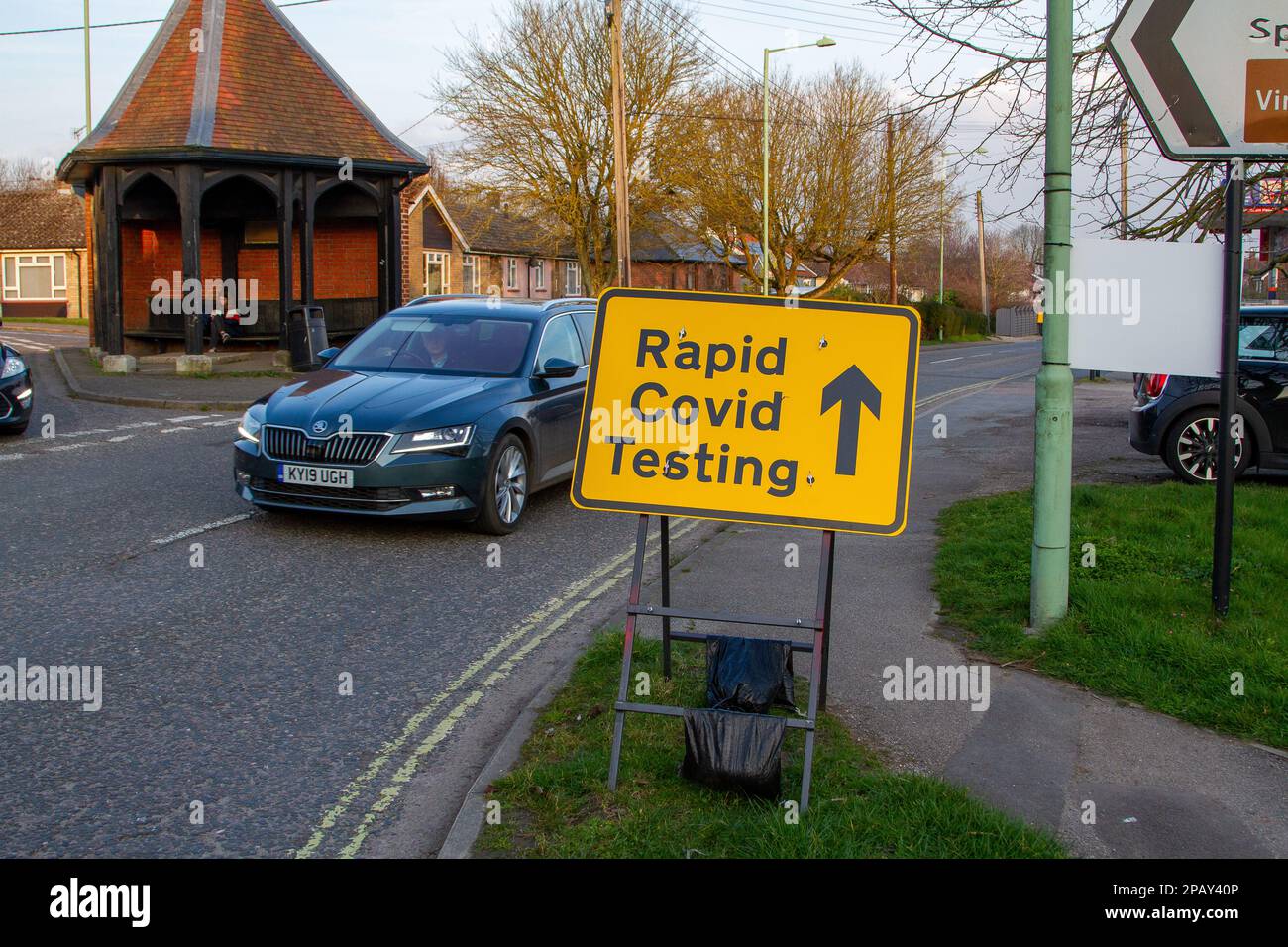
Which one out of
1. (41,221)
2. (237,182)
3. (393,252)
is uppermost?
(41,221)

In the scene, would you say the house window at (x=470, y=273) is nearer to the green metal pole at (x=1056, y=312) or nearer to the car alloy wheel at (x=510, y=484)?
the car alloy wheel at (x=510, y=484)

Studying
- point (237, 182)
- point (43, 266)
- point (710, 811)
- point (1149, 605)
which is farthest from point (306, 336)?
point (43, 266)

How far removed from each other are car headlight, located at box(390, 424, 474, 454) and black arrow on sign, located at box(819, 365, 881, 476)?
4339 mm

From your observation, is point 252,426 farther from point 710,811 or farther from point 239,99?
point 239,99

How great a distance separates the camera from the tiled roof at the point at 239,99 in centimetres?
2289

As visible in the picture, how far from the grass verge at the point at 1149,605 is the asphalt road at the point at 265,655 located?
217 cm

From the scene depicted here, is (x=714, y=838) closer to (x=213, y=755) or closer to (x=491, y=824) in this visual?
(x=491, y=824)

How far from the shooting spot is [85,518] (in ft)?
29.1

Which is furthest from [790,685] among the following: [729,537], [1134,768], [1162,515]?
[1162,515]

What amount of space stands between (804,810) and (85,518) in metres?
6.94

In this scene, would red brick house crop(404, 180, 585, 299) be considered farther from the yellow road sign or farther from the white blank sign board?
the yellow road sign

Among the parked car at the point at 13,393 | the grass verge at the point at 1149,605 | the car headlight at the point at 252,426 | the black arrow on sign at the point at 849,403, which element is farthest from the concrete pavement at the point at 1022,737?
the parked car at the point at 13,393

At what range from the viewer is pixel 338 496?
8.17 m

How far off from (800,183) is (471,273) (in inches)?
Answer: 657
